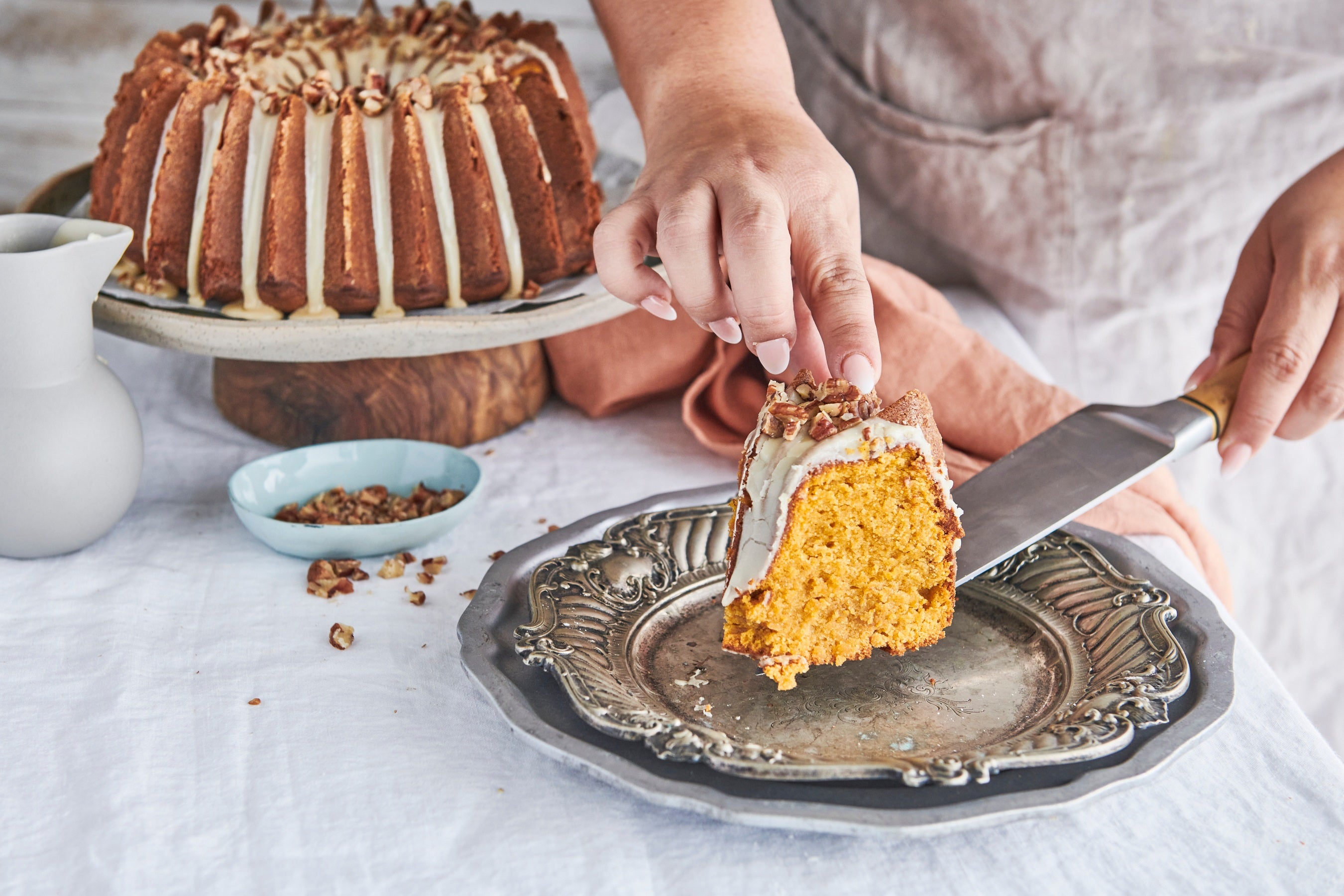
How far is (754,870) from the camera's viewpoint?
59cm

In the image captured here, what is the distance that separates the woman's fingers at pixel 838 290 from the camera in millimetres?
720

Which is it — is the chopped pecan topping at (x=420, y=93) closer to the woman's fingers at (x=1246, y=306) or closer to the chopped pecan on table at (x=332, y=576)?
the chopped pecan on table at (x=332, y=576)

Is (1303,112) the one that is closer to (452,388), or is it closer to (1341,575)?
(1341,575)

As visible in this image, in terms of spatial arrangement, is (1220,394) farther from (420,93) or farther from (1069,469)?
(420,93)

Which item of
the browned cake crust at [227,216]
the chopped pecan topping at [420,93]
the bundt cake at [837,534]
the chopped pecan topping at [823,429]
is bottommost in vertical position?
the bundt cake at [837,534]

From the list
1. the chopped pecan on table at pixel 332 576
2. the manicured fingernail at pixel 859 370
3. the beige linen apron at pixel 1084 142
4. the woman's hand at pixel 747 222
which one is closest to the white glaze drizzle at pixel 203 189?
the chopped pecan on table at pixel 332 576

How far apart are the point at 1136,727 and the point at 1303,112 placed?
1.21m

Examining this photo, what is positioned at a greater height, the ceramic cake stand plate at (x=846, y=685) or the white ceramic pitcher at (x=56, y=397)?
the white ceramic pitcher at (x=56, y=397)

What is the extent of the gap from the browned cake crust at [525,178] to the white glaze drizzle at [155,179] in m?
0.31

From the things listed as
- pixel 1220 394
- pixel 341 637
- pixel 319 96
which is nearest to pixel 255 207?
pixel 319 96

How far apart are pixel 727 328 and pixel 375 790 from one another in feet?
1.38

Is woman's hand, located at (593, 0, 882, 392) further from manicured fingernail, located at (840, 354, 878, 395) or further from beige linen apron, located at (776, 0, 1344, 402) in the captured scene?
beige linen apron, located at (776, 0, 1344, 402)

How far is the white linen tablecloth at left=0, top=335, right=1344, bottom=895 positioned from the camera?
0.59m

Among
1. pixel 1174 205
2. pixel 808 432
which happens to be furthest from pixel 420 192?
pixel 1174 205
